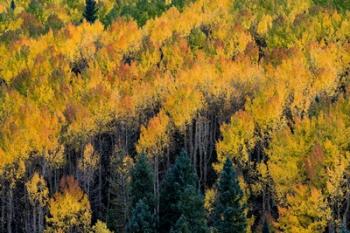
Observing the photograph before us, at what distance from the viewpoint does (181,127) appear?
66.0m

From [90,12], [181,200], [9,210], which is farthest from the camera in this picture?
[90,12]

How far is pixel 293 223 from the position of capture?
52.9 m

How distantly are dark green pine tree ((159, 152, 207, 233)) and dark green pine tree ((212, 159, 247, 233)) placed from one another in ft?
4.30

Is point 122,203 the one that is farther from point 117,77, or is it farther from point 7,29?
point 7,29

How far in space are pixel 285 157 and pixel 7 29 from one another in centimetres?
6849

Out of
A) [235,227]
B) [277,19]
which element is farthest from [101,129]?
[277,19]

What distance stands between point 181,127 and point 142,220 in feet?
59.6

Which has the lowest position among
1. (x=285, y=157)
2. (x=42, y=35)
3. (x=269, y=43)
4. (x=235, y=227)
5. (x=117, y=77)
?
(x=235, y=227)

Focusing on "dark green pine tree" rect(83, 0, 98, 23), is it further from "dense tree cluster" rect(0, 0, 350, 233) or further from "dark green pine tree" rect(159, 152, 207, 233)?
"dark green pine tree" rect(159, 152, 207, 233)

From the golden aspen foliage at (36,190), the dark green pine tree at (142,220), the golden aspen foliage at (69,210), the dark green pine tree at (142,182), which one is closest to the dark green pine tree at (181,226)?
the dark green pine tree at (142,220)

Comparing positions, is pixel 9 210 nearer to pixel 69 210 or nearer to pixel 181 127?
pixel 69 210

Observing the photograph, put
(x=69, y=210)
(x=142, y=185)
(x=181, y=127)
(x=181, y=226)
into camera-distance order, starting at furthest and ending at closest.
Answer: (x=181, y=127), (x=69, y=210), (x=142, y=185), (x=181, y=226)

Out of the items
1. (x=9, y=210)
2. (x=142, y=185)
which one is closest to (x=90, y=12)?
(x=9, y=210)

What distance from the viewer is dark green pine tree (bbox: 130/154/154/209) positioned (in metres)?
54.0
